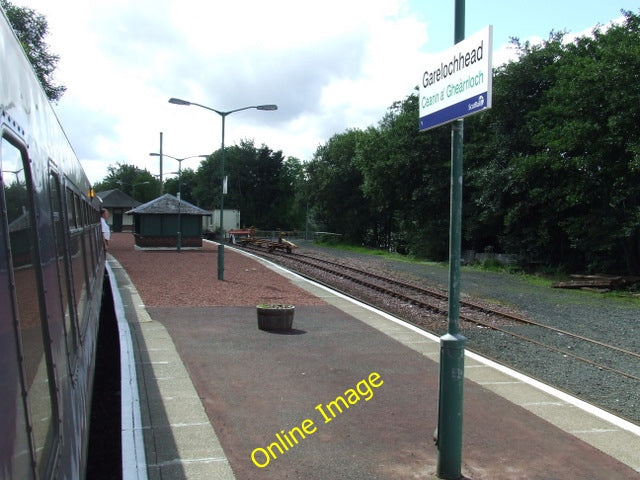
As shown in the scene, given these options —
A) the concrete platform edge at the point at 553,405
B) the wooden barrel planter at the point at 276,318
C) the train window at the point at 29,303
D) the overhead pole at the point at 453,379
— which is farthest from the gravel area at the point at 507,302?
the train window at the point at 29,303

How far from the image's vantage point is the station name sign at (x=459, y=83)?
156 inches

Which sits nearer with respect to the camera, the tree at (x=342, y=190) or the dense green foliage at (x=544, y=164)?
the dense green foliage at (x=544, y=164)

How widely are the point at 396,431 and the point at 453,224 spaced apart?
2193mm

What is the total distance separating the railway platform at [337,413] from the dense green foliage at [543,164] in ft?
46.2

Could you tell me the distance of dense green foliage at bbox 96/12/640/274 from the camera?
20.5 meters

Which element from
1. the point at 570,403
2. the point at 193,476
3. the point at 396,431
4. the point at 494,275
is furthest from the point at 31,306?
the point at 494,275

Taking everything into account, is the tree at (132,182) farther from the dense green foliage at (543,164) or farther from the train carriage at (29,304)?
the train carriage at (29,304)

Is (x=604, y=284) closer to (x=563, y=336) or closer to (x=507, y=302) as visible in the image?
(x=507, y=302)

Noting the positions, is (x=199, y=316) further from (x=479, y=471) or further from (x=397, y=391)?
(x=479, y=471)

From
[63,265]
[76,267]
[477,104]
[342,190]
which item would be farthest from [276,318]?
[342,190]

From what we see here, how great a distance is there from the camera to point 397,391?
269 inches

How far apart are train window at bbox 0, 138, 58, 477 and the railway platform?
2.42 metres

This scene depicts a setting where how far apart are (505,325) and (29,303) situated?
1085 cm

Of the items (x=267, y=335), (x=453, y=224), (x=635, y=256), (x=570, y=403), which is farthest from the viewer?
(x=635, y=256)
